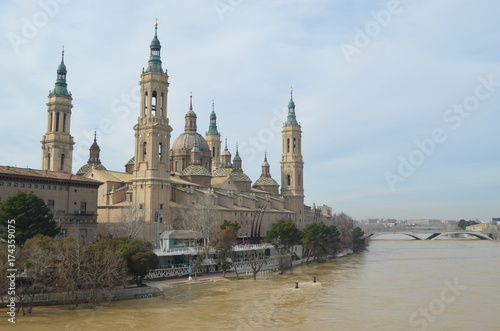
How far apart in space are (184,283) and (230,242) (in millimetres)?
9927

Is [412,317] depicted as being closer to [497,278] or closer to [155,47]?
[497,278]

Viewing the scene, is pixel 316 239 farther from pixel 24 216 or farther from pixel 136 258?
pixel 24 216

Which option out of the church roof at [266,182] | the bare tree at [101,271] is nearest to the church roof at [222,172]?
the church roof at [266,182]

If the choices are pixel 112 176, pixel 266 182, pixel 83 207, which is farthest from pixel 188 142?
pixel 83 207

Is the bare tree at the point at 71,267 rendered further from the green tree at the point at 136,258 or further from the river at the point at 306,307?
the green tree at the point at 136,258

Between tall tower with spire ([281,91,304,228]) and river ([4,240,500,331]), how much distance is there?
57.3m

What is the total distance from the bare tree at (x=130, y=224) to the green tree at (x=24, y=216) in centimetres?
1494

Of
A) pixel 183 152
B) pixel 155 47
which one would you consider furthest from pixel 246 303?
pixel 183 152

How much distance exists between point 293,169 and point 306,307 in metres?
79.4

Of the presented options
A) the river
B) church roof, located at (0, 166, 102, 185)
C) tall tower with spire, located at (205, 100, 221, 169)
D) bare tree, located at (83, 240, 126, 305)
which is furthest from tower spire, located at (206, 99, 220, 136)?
bare tree, located at (83, 240, 126, 305)

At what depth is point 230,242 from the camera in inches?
2437

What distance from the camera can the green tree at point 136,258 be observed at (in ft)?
146

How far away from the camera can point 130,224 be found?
62531 millimetres

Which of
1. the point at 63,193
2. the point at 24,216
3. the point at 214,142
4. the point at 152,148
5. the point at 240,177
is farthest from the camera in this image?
the point at 214,142
